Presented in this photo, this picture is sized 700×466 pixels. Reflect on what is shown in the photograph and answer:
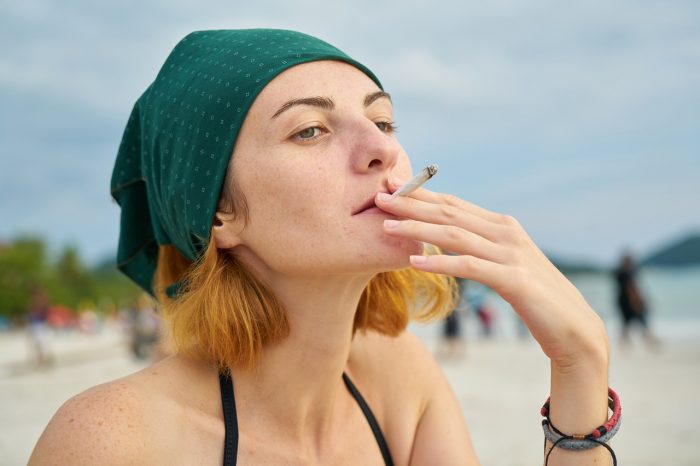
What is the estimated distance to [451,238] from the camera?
5.76 feet

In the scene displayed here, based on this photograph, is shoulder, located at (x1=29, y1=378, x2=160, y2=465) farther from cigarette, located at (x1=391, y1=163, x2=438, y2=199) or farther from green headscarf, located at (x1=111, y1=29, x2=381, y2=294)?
cigarette, located at (x1=391, y1=163, x2=438, y2=199)

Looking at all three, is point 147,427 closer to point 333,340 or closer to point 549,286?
point 333,340

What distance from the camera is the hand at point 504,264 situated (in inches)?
68.6

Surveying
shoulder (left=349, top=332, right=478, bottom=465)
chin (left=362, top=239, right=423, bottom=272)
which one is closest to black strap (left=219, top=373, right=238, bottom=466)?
shoulder (left=349, top=332, right=478, bottom=465)

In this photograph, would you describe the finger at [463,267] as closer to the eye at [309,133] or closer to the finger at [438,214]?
the finger at [438,214]

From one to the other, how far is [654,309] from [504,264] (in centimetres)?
3927

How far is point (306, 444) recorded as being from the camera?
7.36ft

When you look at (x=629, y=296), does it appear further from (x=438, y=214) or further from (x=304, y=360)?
(x=438, y=214)

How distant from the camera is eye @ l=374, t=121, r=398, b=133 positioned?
2121mm

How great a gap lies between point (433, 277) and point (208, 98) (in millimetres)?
1033

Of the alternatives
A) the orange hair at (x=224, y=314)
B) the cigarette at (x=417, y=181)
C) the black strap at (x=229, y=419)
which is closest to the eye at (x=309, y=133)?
the cigarette at (x=417, y=181)

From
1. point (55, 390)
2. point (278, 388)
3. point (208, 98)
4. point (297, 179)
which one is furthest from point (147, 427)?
point (55, 390)

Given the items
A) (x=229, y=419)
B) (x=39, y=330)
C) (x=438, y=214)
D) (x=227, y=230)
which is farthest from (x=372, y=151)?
(x=39, y=330)

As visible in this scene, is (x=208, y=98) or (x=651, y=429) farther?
(x=651, y=429)
